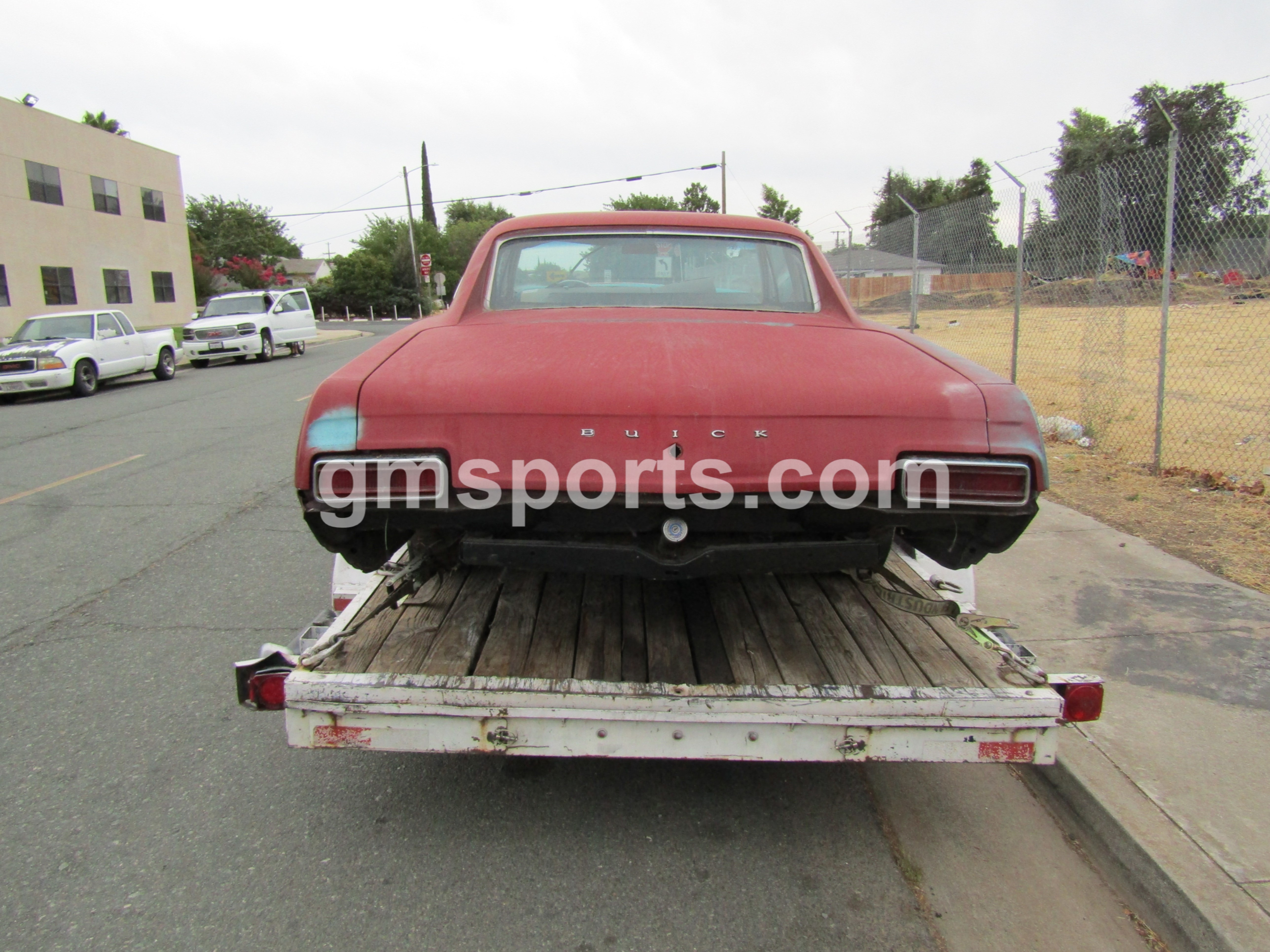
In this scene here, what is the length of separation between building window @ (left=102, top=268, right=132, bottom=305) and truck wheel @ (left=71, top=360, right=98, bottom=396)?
15885 millimetres

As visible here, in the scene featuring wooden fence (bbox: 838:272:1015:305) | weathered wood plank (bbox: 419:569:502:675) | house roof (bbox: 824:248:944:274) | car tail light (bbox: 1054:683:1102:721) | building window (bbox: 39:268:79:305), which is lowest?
car tail light (bbox: 1054:683:1102:721)

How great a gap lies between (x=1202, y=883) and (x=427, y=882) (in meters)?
2.15

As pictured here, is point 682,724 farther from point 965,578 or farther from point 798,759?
point 965,578

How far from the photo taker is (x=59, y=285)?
2692cm

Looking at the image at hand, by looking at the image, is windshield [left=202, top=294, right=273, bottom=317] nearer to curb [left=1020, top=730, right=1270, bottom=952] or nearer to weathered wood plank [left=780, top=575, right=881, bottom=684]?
weathered wood plank [left=780, top=575, right=881, bottom=684]

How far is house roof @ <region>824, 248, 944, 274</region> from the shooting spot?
36.6 meters

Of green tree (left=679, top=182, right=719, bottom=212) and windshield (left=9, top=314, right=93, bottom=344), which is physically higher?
green tree (left=679, top=182, right=719, bottom=212)

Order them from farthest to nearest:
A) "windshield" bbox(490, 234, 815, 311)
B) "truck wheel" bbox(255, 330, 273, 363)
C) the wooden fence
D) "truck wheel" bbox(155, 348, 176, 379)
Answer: "truck wheel" bbox(255, 330, 273, 363)
"truck wheel" bbox(155, 348, 176, 379)
the wooden fence
"windshield" bbox(490, 234, 815, 311)

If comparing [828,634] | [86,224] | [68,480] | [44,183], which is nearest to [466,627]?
[828,634]

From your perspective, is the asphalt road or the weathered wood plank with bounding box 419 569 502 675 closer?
the asphalt road

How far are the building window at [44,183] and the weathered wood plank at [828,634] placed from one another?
30.5m

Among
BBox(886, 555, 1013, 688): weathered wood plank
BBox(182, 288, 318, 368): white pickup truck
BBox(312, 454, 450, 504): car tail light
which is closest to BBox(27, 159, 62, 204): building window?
BBox(182, 288, 318, 368): white pickup truck

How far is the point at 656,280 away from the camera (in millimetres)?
3750

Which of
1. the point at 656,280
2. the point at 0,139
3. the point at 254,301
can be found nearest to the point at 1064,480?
the point at 656,280
